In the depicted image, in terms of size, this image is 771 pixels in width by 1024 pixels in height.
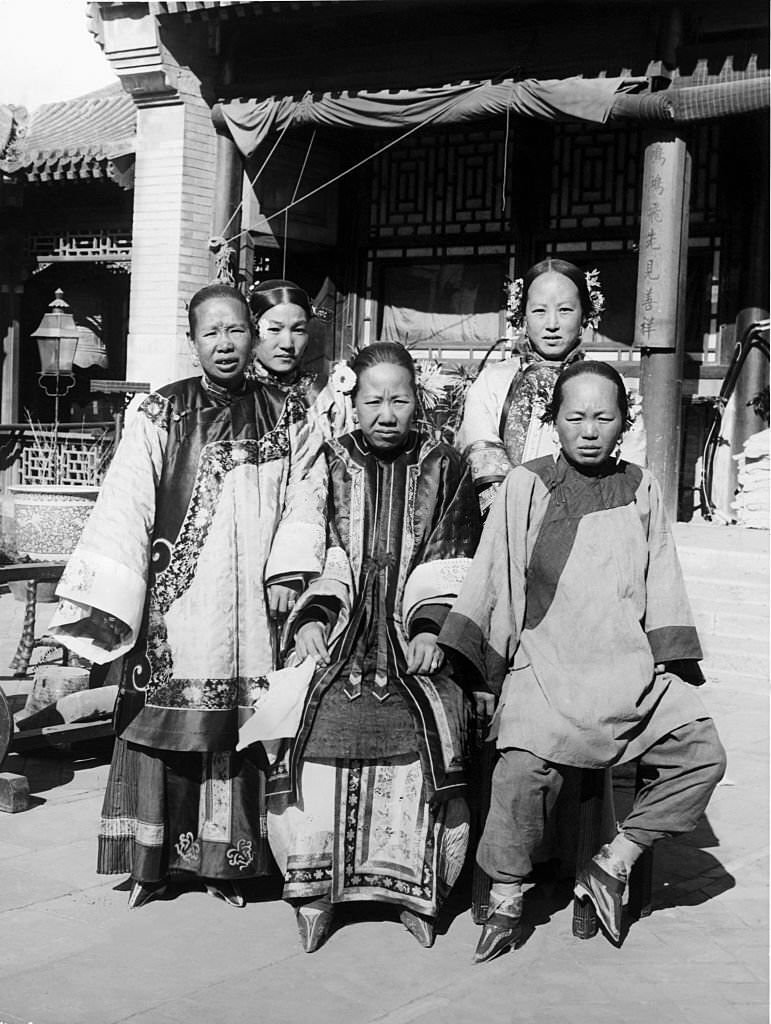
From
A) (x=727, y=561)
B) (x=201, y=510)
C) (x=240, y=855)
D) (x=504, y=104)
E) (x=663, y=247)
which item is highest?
(x=504, y=104)

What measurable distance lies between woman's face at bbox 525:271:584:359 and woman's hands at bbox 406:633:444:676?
113 centimetres

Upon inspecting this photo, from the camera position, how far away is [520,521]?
12.7ft

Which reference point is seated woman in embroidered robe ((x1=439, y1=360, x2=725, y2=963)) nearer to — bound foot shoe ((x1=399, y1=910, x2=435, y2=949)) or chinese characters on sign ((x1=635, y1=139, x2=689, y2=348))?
bound foot shoe ((x1=399, y1=910, x2=435, y2=949))

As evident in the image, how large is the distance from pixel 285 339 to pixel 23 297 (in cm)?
1176

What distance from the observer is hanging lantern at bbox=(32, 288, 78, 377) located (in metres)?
14.8

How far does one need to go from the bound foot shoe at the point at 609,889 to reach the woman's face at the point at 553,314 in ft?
5.32

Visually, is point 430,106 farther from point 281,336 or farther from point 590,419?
point 590,419

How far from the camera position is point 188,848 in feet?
13.6

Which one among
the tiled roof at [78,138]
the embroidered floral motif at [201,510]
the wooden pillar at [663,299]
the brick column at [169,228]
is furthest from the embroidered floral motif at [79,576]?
the tiled roof at [78,138]

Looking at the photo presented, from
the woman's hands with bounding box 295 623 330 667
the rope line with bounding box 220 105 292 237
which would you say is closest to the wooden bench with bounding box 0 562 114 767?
the woman's hands with bounding box 295 623 330 667

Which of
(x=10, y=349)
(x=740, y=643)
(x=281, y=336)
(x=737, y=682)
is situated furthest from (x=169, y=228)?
(x=281, y=336)

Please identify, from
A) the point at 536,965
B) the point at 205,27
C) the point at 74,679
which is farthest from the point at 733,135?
the point at 536,965

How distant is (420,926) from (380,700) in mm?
628

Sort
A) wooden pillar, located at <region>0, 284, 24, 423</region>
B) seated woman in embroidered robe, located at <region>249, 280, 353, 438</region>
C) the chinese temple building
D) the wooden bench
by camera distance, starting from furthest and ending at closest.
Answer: wooden pillar, located at <region>0, 284, 24, 423</region>
the chinese temple building
the wooden bench
seated woman in embroidered robe, located at <region>249, 280, 353, 438</region>
